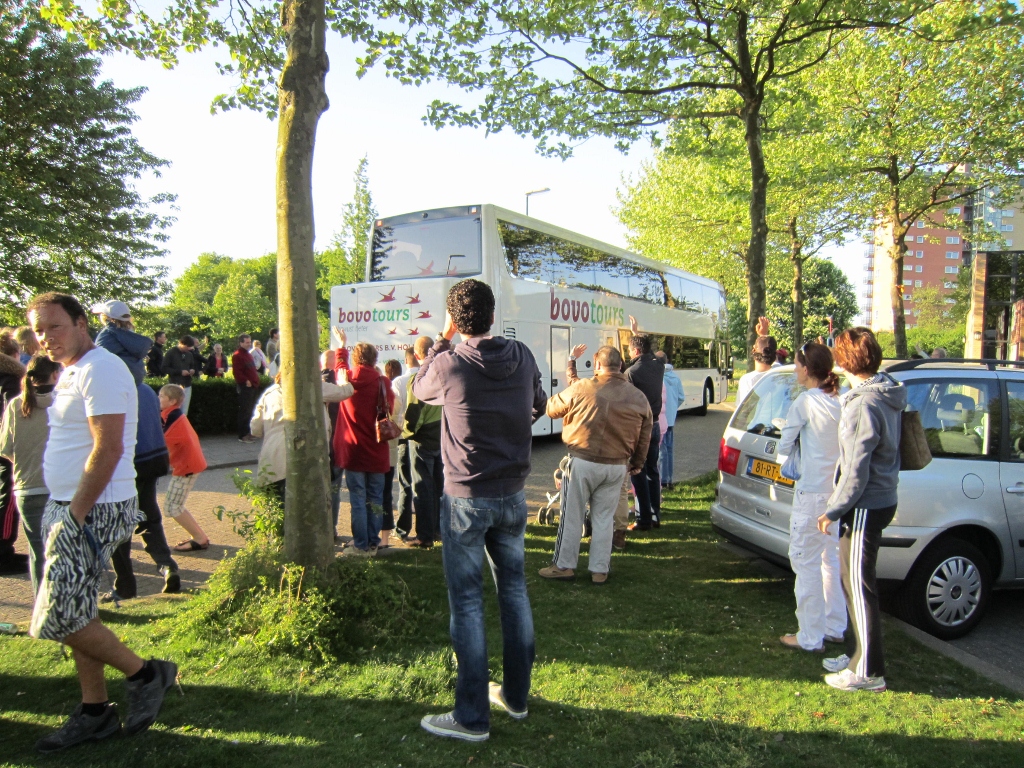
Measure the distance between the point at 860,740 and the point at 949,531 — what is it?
2010 millimetres

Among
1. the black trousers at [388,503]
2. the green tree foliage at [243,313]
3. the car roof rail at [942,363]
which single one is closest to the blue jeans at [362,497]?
the black trousers at [388,503]

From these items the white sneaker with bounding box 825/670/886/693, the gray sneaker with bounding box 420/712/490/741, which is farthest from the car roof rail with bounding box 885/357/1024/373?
the gray sneaker with bounding box 420/712/490/741

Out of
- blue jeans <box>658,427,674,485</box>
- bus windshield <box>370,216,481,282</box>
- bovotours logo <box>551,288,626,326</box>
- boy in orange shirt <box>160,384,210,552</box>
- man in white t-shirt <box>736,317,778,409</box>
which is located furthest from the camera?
bovotours logo <box>551,288,626,326</box>

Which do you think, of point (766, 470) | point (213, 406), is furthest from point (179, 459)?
point (213, 406)

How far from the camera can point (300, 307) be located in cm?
409

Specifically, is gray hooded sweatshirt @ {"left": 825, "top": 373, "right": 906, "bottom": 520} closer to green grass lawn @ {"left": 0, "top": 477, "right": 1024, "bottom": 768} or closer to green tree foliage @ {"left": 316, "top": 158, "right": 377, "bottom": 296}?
green grass lawn @ {"left": 0, "top": 477, "right": 1024, "bottom": 768}

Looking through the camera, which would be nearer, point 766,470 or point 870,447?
point 870,447

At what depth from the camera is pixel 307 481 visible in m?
4.11

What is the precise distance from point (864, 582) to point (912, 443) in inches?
33.3

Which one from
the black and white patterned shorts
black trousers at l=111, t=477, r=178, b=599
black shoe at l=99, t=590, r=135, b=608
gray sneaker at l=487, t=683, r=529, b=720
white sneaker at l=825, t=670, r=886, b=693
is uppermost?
the black and white patterned shorts

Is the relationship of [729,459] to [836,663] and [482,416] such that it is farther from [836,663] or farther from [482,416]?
[482,416]

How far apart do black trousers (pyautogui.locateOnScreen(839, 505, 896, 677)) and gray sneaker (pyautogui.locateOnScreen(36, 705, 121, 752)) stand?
3.65 m

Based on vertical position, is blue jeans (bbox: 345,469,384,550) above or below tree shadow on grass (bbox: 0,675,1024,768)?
above

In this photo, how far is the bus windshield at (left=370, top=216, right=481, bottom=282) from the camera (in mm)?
11828
